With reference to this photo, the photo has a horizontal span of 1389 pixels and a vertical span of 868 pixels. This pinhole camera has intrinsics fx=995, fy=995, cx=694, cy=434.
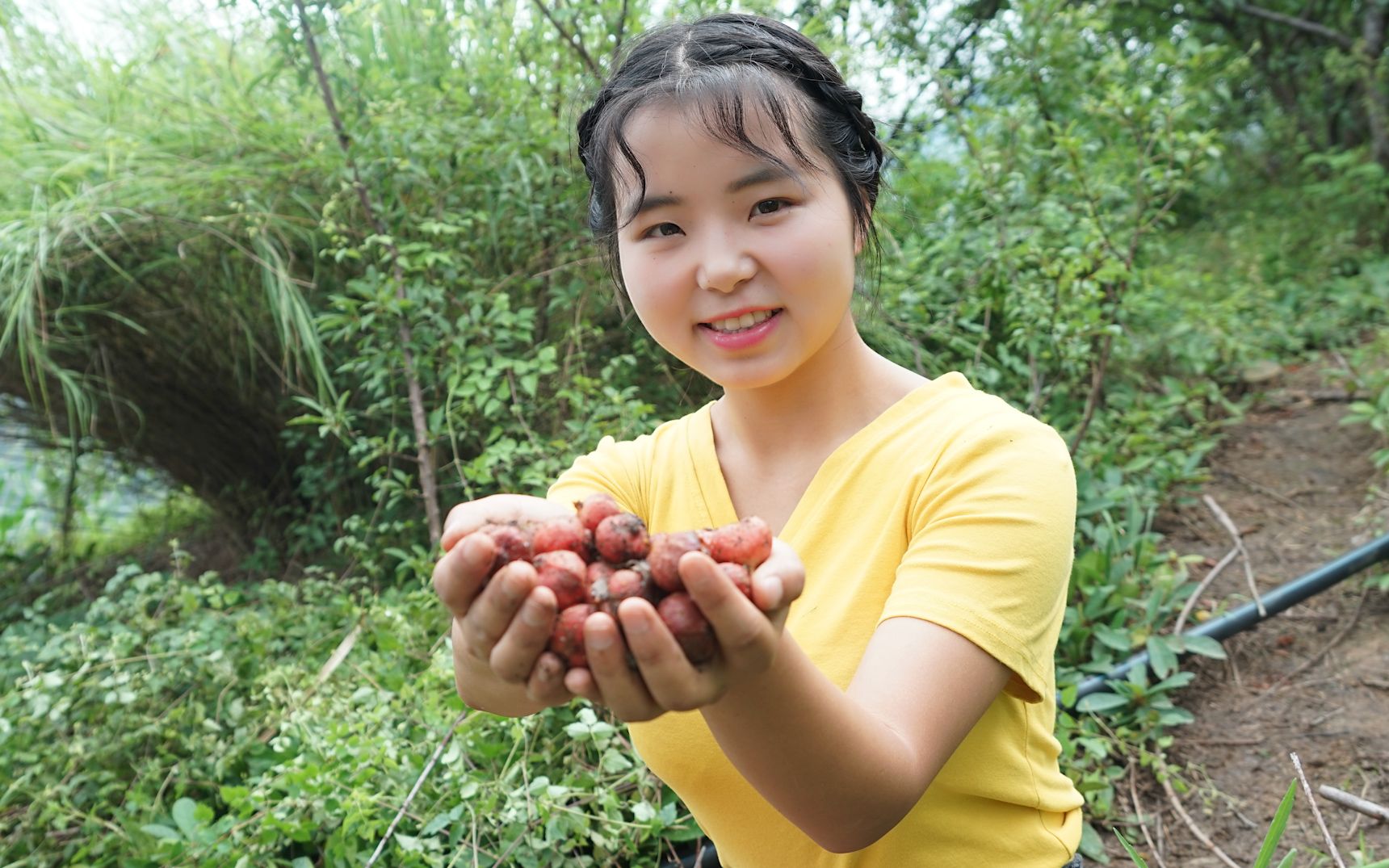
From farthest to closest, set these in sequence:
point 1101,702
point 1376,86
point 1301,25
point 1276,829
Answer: point 1301,25, point 1376,86, point 1101,702, point 1276,829

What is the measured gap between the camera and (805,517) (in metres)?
1.25

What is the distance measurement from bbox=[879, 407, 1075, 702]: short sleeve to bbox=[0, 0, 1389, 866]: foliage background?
2.17 ft

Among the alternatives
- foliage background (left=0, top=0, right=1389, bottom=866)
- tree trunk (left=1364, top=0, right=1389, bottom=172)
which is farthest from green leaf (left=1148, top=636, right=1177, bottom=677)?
tree trunk (left=1364, top=0, right=1389, bottom=172)

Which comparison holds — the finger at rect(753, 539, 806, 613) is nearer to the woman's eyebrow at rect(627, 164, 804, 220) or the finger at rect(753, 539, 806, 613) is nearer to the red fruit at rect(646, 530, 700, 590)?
the red fruit at rect(646, 530, 700, 590)

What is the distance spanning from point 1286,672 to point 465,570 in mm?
2411

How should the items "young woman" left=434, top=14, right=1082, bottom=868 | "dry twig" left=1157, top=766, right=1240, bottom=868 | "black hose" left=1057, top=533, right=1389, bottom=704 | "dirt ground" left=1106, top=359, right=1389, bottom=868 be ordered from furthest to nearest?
"black hose" left=1057, top=533, right=1389, bottom=704 → "dirt ground" left=1106, top=359, right=1389, bottom=868 → "dry twig" left=1157, top=766, right=1240, bottom=868 → "young woman" left=434, top=14, right=1082, bottom=868

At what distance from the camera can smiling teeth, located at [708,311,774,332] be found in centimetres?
121

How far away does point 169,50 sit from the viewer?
3.42 meters

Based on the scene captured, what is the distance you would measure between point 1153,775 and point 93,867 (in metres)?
2.27

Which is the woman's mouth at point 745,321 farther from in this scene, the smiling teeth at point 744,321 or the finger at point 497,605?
the finger at point 497,605

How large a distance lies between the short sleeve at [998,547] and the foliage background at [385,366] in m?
0.66

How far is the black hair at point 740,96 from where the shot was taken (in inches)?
46.6

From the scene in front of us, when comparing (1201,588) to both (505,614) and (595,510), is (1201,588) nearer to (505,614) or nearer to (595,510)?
(595,510)

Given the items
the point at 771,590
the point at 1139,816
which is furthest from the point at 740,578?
the point at 1139,816
